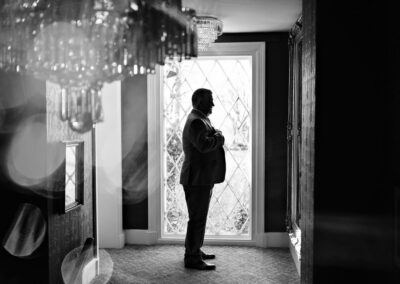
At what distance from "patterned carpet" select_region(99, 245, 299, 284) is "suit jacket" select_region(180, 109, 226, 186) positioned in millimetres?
752

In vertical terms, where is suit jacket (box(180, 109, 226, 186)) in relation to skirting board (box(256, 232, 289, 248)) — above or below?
above

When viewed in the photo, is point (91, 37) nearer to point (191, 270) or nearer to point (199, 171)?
point (199, 171)

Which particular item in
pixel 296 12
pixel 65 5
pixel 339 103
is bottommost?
pixel 339 103

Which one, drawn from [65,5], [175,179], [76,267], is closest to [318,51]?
[65,5]

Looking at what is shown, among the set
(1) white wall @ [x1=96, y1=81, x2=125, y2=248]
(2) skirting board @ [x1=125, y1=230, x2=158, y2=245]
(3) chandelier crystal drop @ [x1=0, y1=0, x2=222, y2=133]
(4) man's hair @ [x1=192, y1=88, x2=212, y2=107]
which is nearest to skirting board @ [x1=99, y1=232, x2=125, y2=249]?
(1) white wall @ [x1=96, y1=81, x2=125, y2=248]

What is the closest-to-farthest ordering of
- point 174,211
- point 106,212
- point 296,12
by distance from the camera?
point 296,12
point 106,212
point 174,211

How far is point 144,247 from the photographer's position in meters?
4.81

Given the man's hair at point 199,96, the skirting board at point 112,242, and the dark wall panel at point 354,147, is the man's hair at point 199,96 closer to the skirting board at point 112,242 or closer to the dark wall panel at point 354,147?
the skirting board at point 112,242

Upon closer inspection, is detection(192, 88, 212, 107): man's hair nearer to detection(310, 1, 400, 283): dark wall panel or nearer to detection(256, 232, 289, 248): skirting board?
detection(256, 232, 289, 248): skirting board

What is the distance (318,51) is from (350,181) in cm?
61

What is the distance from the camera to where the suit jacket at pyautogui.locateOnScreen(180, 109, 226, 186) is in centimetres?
385

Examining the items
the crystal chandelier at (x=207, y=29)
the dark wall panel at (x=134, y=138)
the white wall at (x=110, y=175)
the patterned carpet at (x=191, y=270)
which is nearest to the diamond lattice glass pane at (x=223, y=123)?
the dark wall panel at (x=134, y=138)

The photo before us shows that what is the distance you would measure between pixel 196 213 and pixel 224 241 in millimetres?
1015

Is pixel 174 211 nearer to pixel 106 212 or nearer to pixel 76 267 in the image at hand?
pixel 106 212
